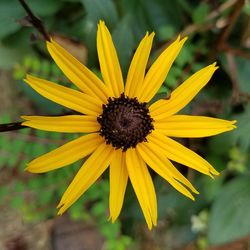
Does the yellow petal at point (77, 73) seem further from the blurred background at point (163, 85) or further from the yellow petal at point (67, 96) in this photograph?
the blurred background at point (163, 85)

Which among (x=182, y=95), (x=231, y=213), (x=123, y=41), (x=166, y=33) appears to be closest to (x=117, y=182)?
(x=182, y=95)

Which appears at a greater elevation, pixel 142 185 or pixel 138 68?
pixel 138 68

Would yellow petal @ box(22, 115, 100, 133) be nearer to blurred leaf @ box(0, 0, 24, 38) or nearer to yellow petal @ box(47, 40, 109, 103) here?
yellow petal @ box(47, 40, 109, 103)

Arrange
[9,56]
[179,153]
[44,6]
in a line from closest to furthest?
[179,153], [44,6], [9,56]

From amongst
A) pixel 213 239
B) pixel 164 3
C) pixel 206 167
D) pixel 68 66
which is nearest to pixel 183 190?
pixel 206 167

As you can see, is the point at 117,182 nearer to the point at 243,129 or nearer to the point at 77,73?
the point at 77,73
